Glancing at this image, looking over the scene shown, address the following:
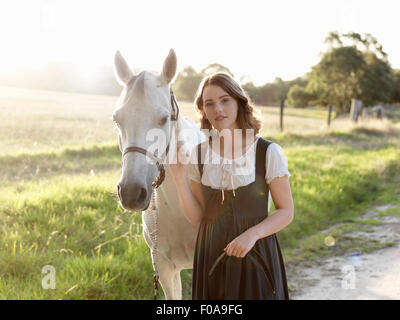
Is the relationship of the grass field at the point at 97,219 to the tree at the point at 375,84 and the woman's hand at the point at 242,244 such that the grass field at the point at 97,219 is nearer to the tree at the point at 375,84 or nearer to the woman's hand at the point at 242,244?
the woman's hand at the point at 242,244

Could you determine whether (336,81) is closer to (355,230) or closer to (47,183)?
(355,230)

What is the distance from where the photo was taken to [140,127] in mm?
1870

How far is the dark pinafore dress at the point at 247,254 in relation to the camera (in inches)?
76.1

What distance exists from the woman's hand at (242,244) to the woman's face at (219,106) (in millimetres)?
643

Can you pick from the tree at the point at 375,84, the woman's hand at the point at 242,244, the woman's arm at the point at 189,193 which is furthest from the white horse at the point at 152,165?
the tree at the point at 375,84

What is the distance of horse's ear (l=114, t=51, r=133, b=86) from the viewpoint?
7.08ft

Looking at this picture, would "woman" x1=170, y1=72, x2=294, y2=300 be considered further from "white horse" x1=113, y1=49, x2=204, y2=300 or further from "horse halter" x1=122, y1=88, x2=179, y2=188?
"white horse" x1=113, y1=49, x2=204, y2=300

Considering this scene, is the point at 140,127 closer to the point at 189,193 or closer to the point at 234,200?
the point at 189,193

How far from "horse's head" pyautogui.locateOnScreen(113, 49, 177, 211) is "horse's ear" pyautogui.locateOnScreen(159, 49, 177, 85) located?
0.15 feet

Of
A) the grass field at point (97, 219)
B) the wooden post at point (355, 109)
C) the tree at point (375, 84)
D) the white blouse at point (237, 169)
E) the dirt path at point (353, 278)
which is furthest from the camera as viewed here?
the tree at point (375, 84)

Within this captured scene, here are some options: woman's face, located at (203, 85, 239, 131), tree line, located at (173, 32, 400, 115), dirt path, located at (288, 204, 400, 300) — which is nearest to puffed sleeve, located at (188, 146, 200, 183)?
woman's face, located at (203, 85, 239, 131)

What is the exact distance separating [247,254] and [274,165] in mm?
519

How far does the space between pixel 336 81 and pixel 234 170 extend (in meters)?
22.4
